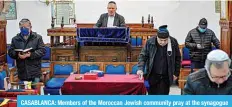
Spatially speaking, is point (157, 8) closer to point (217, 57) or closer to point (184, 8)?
point (184, 8)

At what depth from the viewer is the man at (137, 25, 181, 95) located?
19.2 ft

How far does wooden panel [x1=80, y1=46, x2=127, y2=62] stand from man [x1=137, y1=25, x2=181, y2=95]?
8.28 feet

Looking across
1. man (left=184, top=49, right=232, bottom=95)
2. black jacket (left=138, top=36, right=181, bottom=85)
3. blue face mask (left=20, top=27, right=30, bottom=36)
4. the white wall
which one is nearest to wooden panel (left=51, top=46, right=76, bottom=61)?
blue face mask (left=20, top=27, right=30, bottom=36)

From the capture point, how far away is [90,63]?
816 centimetres

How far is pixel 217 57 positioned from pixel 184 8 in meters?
9.60

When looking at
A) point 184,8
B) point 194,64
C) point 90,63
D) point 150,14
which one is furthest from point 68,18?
point 194,64

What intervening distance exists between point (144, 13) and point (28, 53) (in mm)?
6423

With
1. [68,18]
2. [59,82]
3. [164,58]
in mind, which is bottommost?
[59,82]

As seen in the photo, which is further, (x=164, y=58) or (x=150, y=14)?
(x=150, y=14)

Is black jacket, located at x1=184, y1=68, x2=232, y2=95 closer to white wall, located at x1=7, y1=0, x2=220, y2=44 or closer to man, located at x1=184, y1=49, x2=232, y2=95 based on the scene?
man, located at x1=184, y1=49, x2=232, y2=95

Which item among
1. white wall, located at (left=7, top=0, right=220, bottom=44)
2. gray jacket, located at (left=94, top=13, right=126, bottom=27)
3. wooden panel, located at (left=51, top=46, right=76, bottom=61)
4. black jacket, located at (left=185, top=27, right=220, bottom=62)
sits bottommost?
wooden panel, located at (left=51, top=46, right=76, bottom=61)

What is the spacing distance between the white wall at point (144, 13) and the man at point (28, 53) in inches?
229

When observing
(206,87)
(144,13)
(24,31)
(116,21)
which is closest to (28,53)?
(24,31)

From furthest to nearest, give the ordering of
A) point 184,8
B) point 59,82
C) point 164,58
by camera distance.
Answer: point 184,8 → point 59,82 → point 164,58
